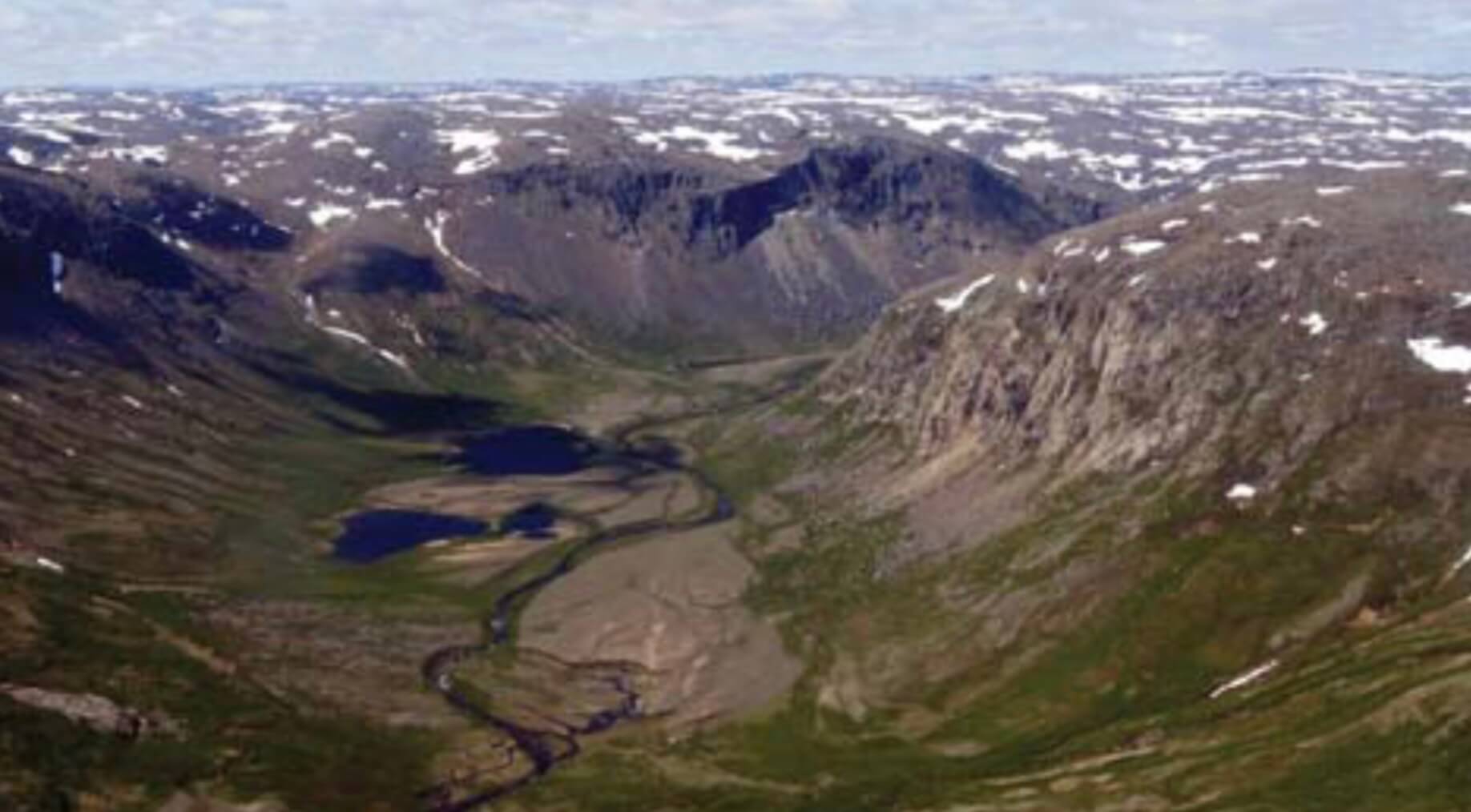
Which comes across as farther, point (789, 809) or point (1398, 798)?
point (789, 809)

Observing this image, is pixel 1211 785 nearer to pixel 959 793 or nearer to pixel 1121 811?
pixel 1121 811

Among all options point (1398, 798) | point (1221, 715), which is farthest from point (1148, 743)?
point (1398, 798)

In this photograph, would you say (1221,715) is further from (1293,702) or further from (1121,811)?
(1121,811)

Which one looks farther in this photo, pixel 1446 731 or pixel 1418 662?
pixel 1418 662

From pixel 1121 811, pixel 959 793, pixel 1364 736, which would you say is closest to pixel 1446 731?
pixel 1364 736

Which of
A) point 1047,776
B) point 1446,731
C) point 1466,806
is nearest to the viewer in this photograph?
point 1466,806

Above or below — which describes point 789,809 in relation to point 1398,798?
below

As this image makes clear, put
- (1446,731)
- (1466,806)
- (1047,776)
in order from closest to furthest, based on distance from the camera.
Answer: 1. (1466,806)
2. (1446,731)
3. (1047,776)

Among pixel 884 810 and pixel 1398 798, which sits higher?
pixel 1398 798
